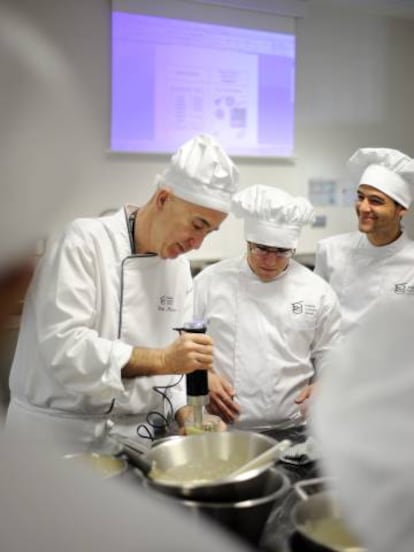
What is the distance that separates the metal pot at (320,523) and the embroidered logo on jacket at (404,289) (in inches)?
66.2

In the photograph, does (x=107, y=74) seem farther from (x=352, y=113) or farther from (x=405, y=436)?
(x=405, y=436)

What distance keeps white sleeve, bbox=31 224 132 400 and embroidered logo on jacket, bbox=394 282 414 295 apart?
4.48 ft

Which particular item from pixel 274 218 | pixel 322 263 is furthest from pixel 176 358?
pixel 322 263

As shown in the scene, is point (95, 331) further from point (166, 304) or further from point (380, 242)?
point (380, 242)

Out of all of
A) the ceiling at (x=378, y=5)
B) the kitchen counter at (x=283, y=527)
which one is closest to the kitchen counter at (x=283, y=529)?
the kitchen counter at (x=283, y=527)

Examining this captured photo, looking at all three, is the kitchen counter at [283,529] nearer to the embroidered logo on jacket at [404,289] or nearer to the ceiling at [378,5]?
the embroidered logo on jacket at [404,289]

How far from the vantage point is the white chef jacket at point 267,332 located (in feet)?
6.17

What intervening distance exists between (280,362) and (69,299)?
0.78 m

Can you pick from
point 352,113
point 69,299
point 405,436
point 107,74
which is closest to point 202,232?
point 69,299

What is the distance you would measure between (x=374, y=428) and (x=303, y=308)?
146 centimetres

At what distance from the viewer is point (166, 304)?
62.3 inches

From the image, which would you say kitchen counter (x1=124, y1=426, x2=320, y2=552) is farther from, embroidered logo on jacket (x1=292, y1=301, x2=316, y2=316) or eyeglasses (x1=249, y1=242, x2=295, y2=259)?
eyeglasses (x1=249, y1=242, x2=295, y2=259)

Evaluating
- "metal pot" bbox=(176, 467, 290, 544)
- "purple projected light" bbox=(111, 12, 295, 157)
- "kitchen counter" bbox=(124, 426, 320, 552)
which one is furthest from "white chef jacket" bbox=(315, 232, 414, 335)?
"metal pot" bbox=(176, 467, 290, 544)

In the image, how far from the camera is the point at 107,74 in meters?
3.25
